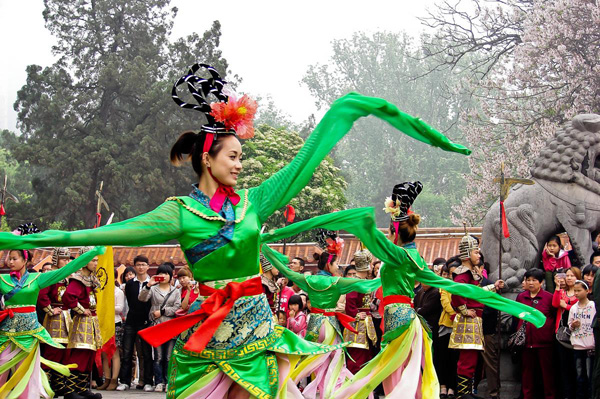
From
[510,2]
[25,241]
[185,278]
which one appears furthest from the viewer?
[510,2]

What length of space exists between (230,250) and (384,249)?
281 centimetres

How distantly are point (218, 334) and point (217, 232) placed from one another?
1.69 feet

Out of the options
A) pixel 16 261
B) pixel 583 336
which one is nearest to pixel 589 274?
pixel 583 336

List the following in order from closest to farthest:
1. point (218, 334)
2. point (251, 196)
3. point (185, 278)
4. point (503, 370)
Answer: point (218, 334) → point (251, 196) → point (503, 370) → point (185, 278)

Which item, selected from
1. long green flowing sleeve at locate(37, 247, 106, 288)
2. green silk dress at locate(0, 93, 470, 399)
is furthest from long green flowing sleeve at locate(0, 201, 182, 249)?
long green flowing sleeve at locate(37, 247, 106, 288)

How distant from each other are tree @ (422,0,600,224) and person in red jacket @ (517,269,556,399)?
1053 centimetres

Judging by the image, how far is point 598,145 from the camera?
455 inches

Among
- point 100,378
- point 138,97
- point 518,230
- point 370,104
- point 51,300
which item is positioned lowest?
point 100,378

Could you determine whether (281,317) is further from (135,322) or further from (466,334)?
(466,334)

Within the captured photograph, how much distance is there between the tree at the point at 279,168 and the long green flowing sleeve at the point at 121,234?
22736mm

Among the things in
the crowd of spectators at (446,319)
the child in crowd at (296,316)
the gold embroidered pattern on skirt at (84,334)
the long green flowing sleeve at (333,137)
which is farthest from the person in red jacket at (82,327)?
the long green flowing sleeve at (333,137)

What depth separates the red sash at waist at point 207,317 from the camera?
4.45 meters

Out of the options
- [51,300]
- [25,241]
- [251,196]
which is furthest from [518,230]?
[25,241]

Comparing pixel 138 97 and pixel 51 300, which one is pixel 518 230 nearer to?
pixel 51 300
